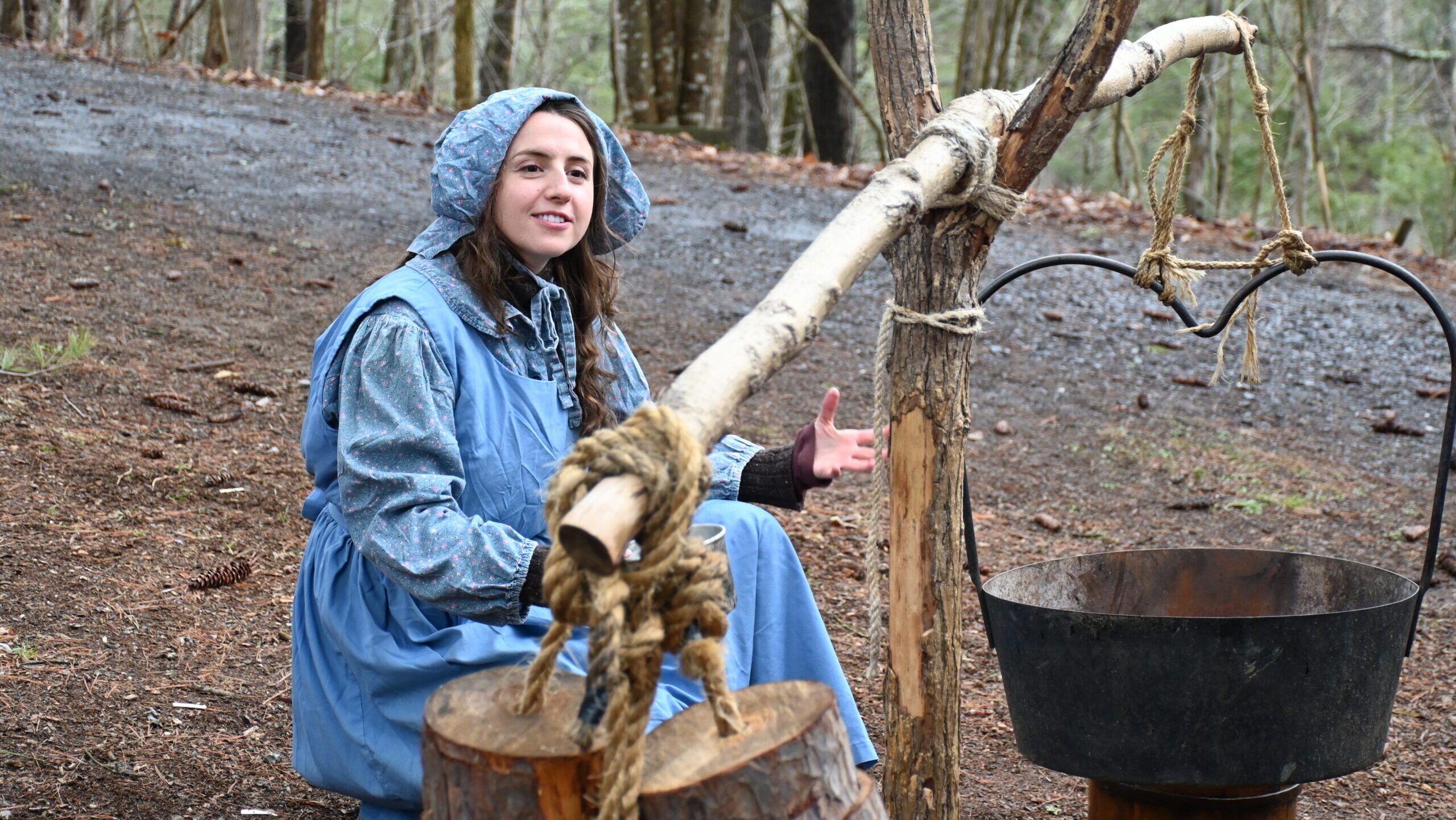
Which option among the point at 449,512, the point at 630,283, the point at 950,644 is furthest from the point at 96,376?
the point at 950,644

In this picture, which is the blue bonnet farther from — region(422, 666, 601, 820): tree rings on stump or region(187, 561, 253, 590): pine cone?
region(187, 561, 253, 590): pine cone

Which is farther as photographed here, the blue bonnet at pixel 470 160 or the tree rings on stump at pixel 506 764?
the blue bonnet at pixel 470 160

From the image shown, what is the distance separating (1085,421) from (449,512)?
185 inches

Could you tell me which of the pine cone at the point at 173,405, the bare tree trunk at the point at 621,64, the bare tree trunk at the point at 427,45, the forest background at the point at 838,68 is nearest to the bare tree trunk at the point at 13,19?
the forest background at the point at 838,68

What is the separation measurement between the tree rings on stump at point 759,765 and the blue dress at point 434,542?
59cm

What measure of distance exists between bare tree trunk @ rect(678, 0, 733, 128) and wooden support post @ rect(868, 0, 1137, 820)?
10146 mm

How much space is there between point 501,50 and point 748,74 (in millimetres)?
6647

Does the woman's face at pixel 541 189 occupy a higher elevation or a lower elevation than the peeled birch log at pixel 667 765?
higher

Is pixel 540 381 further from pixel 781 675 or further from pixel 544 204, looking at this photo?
pixel 781 675

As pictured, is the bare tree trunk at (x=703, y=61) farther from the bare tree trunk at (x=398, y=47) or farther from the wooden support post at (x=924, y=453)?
the wooden support post at (x=924, y=453)

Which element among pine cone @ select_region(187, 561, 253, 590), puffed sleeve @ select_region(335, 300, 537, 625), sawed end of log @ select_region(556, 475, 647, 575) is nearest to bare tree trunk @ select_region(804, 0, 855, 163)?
pine cone @ select_region(187, 561, 253, 590)

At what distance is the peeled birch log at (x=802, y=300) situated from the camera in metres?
1.19

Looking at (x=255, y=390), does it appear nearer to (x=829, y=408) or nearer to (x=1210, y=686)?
(x=829, y=408)

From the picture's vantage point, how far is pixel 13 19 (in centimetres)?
1230
